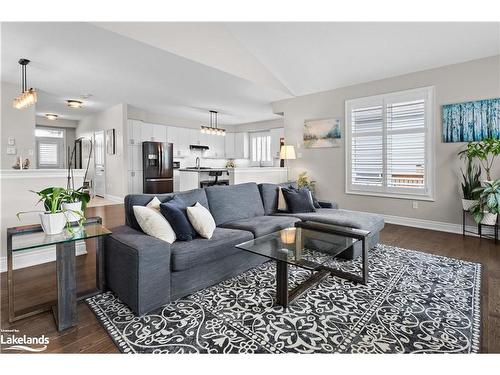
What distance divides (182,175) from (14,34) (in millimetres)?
3889

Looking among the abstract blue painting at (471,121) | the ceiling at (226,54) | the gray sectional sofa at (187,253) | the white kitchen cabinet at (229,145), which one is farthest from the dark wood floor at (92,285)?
the white kitchen cabinet at (229,145)

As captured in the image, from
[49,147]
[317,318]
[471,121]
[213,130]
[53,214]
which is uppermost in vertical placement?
[213,130]

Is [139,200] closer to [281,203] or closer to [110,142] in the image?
[281,203]

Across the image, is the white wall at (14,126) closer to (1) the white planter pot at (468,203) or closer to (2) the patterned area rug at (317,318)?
(2) the patterned area rug at (317,318)

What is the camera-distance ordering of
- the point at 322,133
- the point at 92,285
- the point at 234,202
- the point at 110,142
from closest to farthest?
the point at 92,285 < the point at 234,202 < the point at 322,133 < the point at 110,142

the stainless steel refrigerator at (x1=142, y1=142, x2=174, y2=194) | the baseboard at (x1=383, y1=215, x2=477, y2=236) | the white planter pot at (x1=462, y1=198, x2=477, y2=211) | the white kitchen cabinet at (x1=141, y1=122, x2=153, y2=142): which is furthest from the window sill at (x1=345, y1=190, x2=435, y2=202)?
the white kitchen cabinet at (x1=141, y1=122, x2=153, y2=142)

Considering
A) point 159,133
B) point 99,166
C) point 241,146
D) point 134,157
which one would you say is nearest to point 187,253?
point 134,157

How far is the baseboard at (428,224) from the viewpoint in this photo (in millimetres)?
4348

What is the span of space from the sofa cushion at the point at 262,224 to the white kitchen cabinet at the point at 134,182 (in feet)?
16.9

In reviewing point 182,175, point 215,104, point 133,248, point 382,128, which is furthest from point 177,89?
point 133,248

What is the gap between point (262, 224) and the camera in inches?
121

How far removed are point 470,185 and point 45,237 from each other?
5085 millimetres
